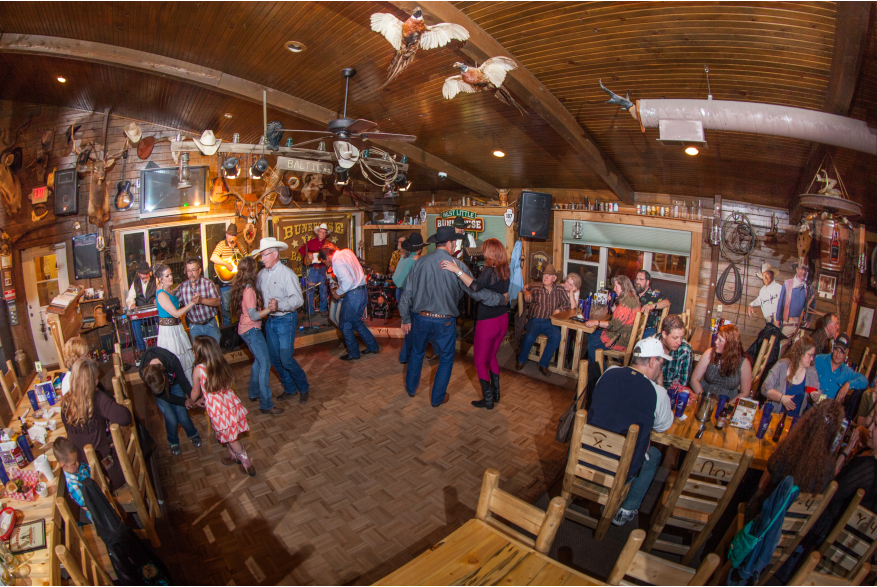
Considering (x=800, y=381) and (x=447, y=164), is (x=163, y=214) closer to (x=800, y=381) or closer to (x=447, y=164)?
(x=447, y=164)

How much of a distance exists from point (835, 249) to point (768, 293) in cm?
114

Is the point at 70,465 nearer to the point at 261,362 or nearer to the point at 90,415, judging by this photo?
the point at 90,415

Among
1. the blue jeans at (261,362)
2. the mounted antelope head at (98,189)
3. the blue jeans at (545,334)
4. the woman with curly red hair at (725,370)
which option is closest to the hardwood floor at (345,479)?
the blue jeans at (261,362)

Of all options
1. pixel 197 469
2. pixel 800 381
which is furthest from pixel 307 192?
pixel 800 381

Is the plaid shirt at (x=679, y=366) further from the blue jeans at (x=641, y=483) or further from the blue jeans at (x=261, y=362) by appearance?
the blue jeans at (x=261, y=362)

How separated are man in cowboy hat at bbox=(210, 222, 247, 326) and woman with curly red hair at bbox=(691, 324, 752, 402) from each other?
245 inches

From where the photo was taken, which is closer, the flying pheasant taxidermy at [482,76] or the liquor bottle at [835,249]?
the flying pheasant taxidermy at [482,76]

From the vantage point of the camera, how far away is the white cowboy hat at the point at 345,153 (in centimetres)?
536

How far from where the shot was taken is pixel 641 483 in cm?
319

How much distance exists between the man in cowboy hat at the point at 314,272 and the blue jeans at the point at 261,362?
3114 mm

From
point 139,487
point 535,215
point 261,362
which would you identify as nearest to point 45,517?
point 139,487

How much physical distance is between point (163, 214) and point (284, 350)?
3.22 meters

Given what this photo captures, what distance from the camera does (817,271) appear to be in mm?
5195

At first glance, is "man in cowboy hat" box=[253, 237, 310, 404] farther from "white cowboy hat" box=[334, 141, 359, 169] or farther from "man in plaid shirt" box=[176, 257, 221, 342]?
"white cowboy hat" box=[334, 141, 359, 169]
